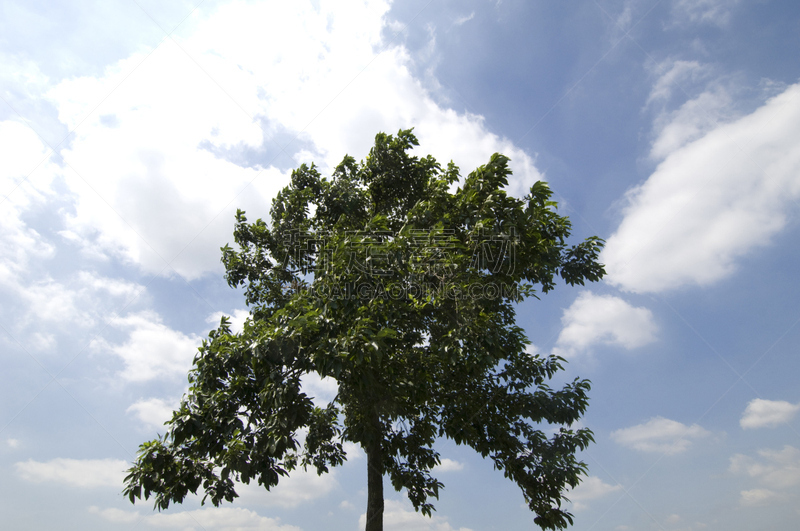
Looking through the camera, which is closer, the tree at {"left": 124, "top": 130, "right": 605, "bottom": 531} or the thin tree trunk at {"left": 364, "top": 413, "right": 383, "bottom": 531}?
the tree at {"left": 124, "top": 130, "right": 605, "bottom": 531}

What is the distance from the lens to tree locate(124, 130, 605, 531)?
324 inches

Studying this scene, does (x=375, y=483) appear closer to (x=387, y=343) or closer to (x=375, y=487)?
(x=375, y=487)

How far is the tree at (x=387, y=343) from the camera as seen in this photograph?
8.22 metres

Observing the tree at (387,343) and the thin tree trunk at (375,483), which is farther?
the thin tree trunk at (375,483)

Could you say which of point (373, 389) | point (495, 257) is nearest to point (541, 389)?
point (495, 257)

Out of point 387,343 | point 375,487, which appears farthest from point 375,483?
point 387,343

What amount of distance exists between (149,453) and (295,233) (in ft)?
19.5

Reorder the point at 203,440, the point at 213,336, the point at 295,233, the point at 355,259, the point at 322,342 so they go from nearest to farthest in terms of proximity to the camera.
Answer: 1. the point at 322,342
2. the point at 355,259
3. the point at 203,440
4. the point at 213,336
5. the point at 295,233

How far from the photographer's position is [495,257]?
31.8 ft

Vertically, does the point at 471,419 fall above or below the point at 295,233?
below

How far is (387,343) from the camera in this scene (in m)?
9.20

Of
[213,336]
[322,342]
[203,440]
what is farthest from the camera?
[213,336]

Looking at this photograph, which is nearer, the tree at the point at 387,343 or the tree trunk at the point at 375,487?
the tree at the point at 387,343

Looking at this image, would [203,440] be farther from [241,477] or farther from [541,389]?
[541,389]
